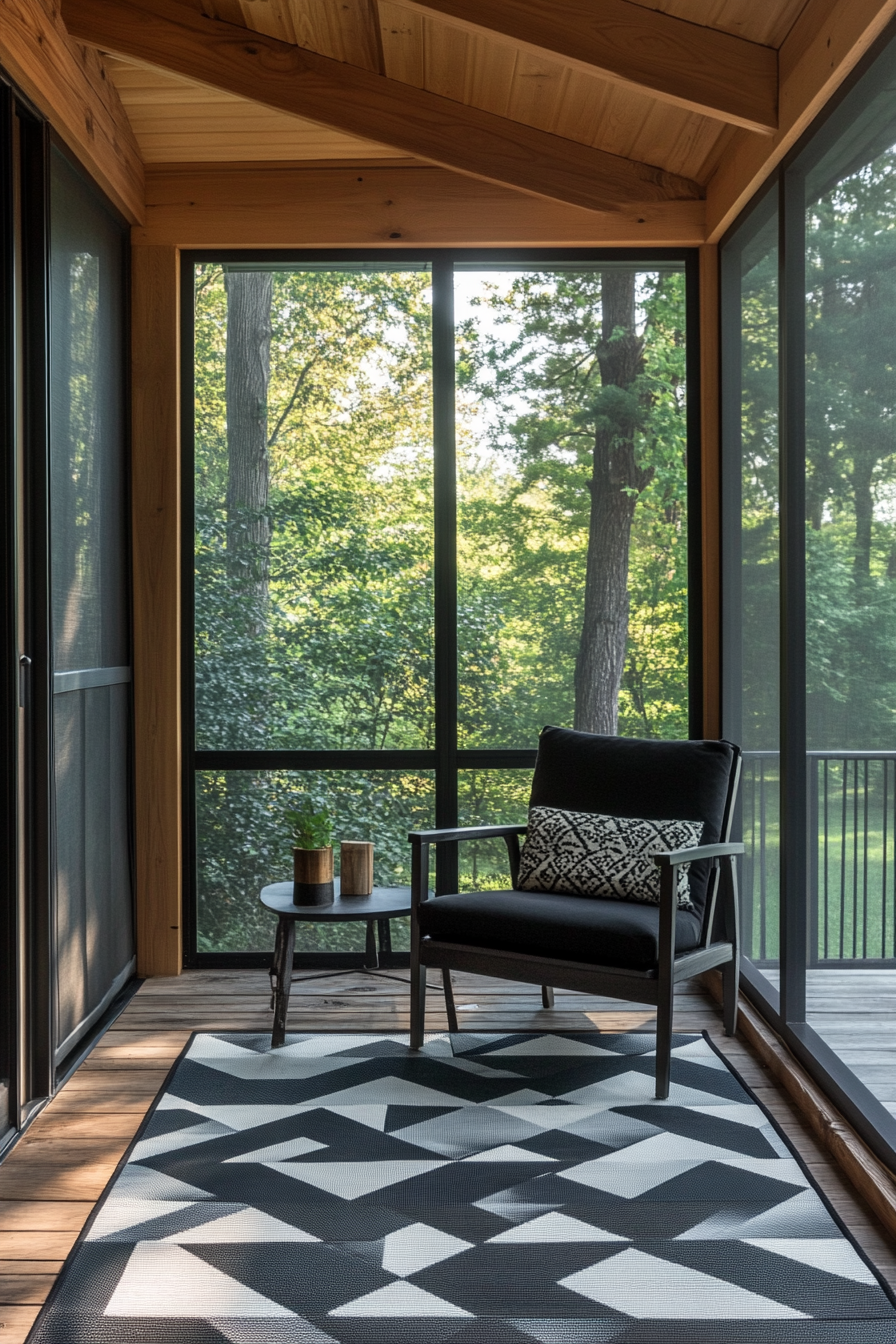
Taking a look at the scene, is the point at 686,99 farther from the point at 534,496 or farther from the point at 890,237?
the point at 534,496

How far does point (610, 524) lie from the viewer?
410 centimetres

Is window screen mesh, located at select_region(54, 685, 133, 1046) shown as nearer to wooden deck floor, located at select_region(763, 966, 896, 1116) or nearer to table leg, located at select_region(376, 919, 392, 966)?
table leg, located at select_region(376, 919, 392, 966)

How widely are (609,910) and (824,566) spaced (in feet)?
4.01

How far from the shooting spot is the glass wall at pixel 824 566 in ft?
10.1

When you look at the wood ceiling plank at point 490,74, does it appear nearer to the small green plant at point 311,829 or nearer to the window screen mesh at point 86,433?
the window screen mesh at point 86,433

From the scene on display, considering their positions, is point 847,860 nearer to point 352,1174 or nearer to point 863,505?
point 863,505

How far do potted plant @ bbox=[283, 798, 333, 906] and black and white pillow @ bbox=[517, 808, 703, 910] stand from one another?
0.59 m

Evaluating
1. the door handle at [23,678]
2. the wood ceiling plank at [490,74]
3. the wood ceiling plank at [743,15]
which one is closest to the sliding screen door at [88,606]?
the door handle at [23,678]

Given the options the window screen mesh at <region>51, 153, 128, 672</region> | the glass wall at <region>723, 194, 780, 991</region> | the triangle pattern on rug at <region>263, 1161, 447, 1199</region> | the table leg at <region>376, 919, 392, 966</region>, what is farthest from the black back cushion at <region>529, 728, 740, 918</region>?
the window screen mesh at <region>51, 153, 128, 672</region>

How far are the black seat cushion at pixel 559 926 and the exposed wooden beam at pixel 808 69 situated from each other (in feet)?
6.84

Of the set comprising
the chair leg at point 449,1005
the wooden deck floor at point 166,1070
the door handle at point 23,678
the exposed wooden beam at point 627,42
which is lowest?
the wooden deck floor at point 166,1070

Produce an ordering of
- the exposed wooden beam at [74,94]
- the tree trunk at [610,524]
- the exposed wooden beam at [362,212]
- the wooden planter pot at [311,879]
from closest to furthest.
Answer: the exposed wooden beam at [74,94]
the wooden planter pot at [311,879]
the exposed wooden beam at [362,212]
the tree trunk at [610,524]

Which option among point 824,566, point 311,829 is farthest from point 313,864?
point 824,566

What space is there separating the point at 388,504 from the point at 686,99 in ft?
5.53
